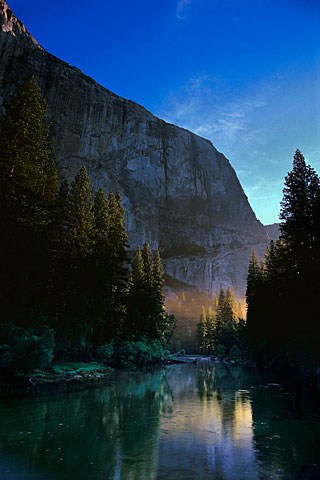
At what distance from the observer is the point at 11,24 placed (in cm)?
9125

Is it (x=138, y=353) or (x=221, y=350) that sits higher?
(x=138, y=353)

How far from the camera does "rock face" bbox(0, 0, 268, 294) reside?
9662cm

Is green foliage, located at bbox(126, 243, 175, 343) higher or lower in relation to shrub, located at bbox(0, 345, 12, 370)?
higher

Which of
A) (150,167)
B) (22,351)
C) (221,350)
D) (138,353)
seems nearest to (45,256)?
(22,351)

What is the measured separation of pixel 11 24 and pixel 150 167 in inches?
2300

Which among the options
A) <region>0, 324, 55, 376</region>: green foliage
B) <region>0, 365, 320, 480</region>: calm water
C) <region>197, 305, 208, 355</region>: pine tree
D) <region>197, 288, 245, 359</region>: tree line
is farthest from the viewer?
<region>197, 305, 208, 355</region>: pine tree

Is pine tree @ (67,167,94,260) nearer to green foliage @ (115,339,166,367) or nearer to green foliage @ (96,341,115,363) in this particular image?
green foliage @ (96,341,115,363)

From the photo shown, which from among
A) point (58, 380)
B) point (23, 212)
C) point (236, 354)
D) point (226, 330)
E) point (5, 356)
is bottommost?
point (236, 354)

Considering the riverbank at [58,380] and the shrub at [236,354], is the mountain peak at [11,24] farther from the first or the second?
the shrub at [236,354]

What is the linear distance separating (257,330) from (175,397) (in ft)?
101

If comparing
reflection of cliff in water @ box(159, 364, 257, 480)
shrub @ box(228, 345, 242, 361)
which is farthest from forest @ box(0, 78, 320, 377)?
shrub @ box(228, 345, 242, 361)

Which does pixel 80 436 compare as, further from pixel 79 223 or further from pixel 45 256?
pixel 79 223

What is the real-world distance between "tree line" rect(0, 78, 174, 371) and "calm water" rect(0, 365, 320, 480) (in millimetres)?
5853

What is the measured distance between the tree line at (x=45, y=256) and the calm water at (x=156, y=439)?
19.2 feet
